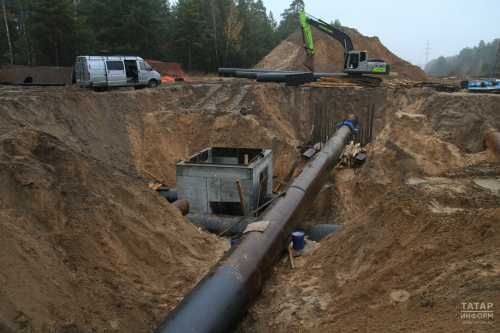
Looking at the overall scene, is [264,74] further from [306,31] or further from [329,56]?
[329,56]

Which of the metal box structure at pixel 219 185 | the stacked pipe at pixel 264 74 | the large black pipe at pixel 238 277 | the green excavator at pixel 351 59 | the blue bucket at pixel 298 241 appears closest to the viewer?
the large black pipe at pixel 238 277

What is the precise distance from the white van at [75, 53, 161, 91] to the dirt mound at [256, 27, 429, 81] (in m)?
18.9

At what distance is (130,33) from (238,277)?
113 ft

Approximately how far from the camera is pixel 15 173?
259 inches

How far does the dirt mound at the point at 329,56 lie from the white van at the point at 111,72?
61.9 feet

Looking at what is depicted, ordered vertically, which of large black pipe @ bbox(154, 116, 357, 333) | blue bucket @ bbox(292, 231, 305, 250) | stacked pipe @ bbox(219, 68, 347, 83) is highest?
stacked pipe @ bbox(219, 68, 347, 83)

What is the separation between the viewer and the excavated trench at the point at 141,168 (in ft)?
19.2

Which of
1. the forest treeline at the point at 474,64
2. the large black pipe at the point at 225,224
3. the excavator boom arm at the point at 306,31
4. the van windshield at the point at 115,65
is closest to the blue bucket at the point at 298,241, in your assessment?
the large black pipe at the point at 225,224

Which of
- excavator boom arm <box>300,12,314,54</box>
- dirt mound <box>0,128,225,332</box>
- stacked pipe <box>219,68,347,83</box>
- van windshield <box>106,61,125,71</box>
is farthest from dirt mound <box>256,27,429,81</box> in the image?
dirt mound <box>0,128,225,332</box>

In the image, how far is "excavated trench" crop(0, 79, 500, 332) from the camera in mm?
5855

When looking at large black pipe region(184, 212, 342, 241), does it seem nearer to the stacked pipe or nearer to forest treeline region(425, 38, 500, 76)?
the stacked pipe

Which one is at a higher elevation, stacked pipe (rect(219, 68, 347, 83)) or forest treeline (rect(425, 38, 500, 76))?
forest treeline (rect(425, 38, 500, 76))

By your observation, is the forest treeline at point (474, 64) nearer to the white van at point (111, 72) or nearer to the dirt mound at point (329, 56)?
the dirt mound at point (329, 56)

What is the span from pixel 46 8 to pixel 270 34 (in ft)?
124
